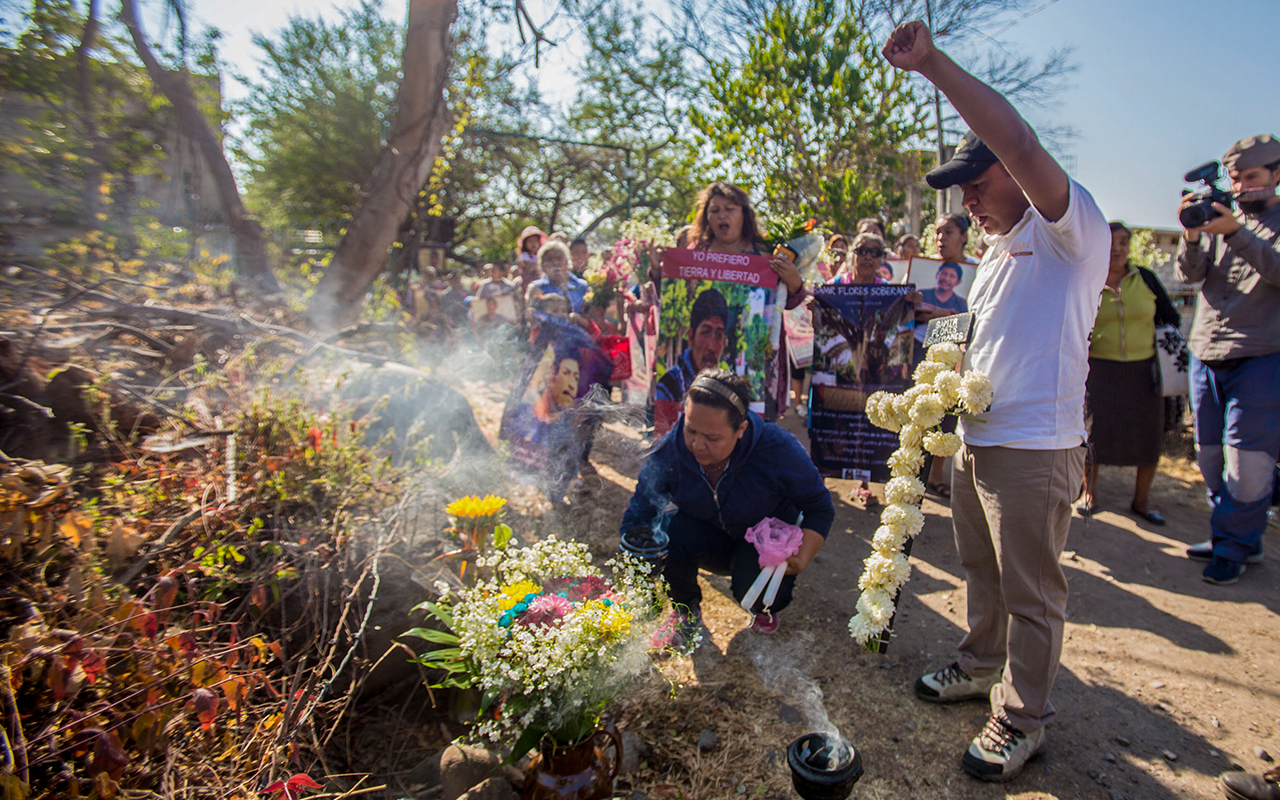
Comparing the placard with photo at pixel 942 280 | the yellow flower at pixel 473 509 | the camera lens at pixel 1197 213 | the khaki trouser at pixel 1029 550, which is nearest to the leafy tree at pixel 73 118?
the yellow flower at pixel 473 509

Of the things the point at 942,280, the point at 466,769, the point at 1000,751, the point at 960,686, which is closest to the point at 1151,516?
the point at 942,280

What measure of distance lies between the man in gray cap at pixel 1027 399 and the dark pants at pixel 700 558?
1.00 metres

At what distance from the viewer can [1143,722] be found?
2.54 meters

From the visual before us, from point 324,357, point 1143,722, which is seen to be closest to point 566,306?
point 324,357

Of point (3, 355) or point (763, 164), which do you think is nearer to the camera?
point (3, 355)

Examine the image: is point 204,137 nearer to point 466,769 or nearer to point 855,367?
point 855,367

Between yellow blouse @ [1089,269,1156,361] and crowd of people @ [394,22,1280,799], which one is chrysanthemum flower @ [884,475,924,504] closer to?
crowd of people @ [394,22,1280,799]

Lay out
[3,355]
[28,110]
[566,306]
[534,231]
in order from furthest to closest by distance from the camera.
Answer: [534,231]
[566,306]
[28,110]
[3,355]

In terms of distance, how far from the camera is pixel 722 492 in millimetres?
2850

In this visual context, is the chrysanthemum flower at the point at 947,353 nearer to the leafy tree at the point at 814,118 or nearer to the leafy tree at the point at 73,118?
the leafy tree at the point at 73,118

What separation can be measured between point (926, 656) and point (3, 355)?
4.27 m

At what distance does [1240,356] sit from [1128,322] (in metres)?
0.95

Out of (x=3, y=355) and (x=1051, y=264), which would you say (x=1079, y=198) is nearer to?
(x=1051, y=264)

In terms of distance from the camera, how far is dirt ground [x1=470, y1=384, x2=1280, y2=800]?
2236 millimetres
